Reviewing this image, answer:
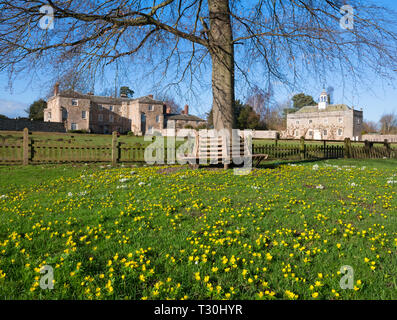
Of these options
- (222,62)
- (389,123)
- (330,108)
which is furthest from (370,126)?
(222,62)

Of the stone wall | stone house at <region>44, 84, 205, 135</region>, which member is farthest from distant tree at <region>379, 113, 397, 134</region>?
the stone wall

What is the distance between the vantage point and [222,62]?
32.9 feet

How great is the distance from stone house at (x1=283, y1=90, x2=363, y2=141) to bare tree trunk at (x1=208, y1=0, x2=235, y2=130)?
2313 inches

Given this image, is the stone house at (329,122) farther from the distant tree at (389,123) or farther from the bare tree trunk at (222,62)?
the bare tree trunk at (222,62)

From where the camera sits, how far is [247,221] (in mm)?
4832

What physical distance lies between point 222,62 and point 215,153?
3.33 metres

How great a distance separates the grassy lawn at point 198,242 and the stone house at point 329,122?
6297 centimetres

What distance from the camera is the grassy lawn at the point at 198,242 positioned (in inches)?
114

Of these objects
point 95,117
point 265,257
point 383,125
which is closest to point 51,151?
point 265,257

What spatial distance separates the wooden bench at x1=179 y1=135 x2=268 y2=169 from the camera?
10305mm

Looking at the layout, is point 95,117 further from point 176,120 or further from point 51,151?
point 51,151

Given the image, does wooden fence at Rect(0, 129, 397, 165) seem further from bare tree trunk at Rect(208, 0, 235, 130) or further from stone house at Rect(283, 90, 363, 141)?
stone house at Rect(283, 90, 363, 141)

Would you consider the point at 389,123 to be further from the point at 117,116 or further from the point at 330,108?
the point at 117,116
